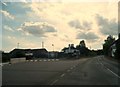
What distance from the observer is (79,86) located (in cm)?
1489

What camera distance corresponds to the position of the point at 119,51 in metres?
79.8

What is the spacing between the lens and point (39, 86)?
14.6 m

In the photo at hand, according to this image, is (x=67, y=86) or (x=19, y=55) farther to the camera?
(x=19, y=55)

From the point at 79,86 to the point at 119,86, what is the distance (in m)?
2.04

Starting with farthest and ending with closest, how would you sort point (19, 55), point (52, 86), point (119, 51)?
1. point (19, 55)
2. point (119, 51)
3. point (52, 86)

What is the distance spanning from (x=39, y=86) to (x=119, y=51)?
221 feet

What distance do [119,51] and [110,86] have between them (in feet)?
216

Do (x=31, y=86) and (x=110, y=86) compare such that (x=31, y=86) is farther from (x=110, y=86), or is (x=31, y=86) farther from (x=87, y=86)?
(x=110, y=86)

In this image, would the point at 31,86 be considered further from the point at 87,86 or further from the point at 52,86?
the point at 87,86

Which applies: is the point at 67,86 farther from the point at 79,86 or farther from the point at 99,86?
the point at 99,86

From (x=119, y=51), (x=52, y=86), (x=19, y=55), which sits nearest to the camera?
(x=52, y=86)

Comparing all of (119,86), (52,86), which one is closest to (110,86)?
(119,86)

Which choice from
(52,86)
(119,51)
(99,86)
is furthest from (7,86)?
(119,51)

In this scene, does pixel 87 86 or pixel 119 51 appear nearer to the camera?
pixel 87 86
